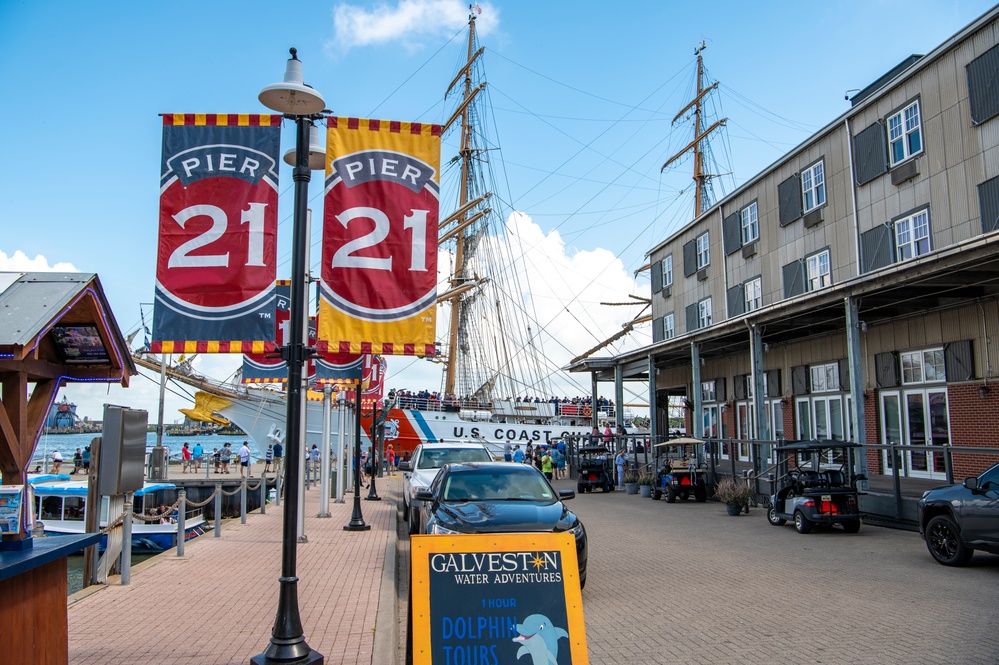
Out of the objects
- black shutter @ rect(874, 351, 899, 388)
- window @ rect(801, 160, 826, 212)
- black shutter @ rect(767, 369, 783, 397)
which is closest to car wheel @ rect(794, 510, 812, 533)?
black shutter @ rect(874, 351, 899, 388)

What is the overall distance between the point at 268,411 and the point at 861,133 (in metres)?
38.8

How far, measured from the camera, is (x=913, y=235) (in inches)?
763

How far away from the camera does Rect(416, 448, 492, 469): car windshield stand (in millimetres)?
15461

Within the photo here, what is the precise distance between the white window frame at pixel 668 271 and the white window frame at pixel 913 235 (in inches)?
580

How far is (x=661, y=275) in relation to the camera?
35594 millimetres

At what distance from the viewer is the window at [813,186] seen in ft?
75.5

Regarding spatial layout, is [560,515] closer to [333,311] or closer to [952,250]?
[333,311]

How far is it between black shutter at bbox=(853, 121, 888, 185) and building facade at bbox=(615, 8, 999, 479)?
4 cm

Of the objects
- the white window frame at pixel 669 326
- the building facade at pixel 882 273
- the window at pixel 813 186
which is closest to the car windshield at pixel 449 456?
the building facade at pixel 882 273

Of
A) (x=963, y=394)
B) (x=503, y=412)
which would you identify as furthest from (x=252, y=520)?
(x=503, y=412)

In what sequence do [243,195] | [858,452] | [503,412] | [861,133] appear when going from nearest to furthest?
[243,195] → [858,452] → [861,133] → [503,412]

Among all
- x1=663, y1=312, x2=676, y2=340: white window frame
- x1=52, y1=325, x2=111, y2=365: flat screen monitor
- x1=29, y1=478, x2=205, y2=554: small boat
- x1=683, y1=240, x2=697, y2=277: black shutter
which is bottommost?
x1=29, y1=478, x2=205, y2=554: small boat

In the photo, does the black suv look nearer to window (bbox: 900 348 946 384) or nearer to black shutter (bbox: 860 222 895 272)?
window (bbox: 900 348 946 384)

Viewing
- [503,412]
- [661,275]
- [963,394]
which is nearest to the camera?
[963,394]
